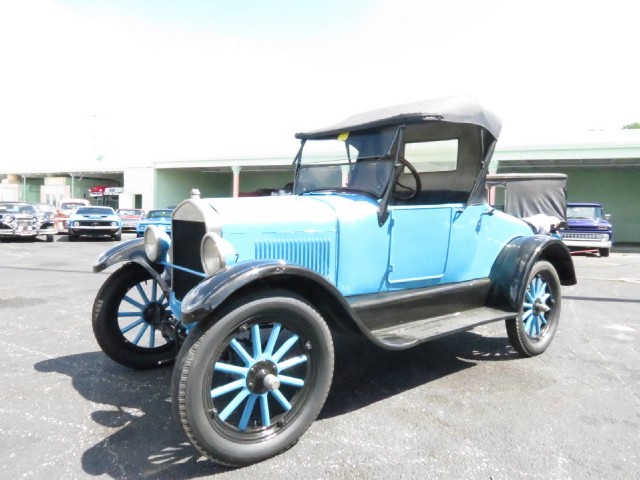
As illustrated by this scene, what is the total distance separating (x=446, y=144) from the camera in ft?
13.6

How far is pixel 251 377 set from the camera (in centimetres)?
235

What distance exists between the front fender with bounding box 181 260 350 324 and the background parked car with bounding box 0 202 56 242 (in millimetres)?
15030

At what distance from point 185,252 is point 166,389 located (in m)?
1.00

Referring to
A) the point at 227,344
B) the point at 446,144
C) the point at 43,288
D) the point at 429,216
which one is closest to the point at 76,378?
the point at 227,344

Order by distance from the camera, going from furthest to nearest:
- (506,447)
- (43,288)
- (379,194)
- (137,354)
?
(43,288)
(137,354)
(379,194)
(506,447)

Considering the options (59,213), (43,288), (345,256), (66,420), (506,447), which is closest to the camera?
(506,447)

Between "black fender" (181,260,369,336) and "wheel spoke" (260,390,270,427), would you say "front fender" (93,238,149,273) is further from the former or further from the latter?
"wheel spoke" (260,390,270,427)

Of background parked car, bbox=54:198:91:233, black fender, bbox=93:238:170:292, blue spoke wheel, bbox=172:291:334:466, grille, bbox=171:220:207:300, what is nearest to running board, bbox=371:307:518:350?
blue spoke wheel, bbox=172:291:334:466

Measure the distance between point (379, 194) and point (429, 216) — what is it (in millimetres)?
431

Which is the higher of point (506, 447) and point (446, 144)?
point (446, 144)

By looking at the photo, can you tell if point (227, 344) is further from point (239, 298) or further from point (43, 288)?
point (43, 288)

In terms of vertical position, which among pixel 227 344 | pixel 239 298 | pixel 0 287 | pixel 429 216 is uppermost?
pixel 429 216

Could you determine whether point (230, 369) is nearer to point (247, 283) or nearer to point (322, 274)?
point (247, 283)

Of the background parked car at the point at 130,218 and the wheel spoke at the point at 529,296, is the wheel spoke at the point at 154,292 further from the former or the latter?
the background parked car at the point at 130,218
